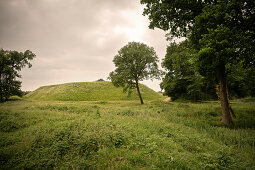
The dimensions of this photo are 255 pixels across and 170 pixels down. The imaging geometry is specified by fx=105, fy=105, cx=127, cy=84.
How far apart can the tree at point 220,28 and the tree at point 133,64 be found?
1525cm

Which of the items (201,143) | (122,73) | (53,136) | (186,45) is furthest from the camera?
(122,73)

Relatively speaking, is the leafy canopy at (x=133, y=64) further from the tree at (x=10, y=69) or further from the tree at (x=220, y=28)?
the tree at (x=10, y=69)

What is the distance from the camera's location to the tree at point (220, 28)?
668cm

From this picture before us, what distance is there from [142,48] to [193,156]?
24.3 meters

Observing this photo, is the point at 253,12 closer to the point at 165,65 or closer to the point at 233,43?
the point at 233,43

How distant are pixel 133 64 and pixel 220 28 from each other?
1873 cm

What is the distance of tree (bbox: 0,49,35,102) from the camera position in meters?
30.5

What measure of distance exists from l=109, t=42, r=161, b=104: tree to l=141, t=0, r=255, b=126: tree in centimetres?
1525

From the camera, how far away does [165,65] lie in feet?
102

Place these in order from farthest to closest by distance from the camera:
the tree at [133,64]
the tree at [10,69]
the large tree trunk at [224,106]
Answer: the tree at [10,69] < the tree at [133,64] < the large tree trunk at [224,106]

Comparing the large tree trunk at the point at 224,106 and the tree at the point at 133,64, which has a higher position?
the tree at the point at 133,64

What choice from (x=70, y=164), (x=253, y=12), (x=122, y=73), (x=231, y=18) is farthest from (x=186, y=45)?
(x=122, y=73)

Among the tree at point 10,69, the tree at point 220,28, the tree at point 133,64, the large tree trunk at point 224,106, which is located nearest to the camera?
the tree at point 220,28

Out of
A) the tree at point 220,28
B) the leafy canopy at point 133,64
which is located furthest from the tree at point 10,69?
the tree at point 220,28
